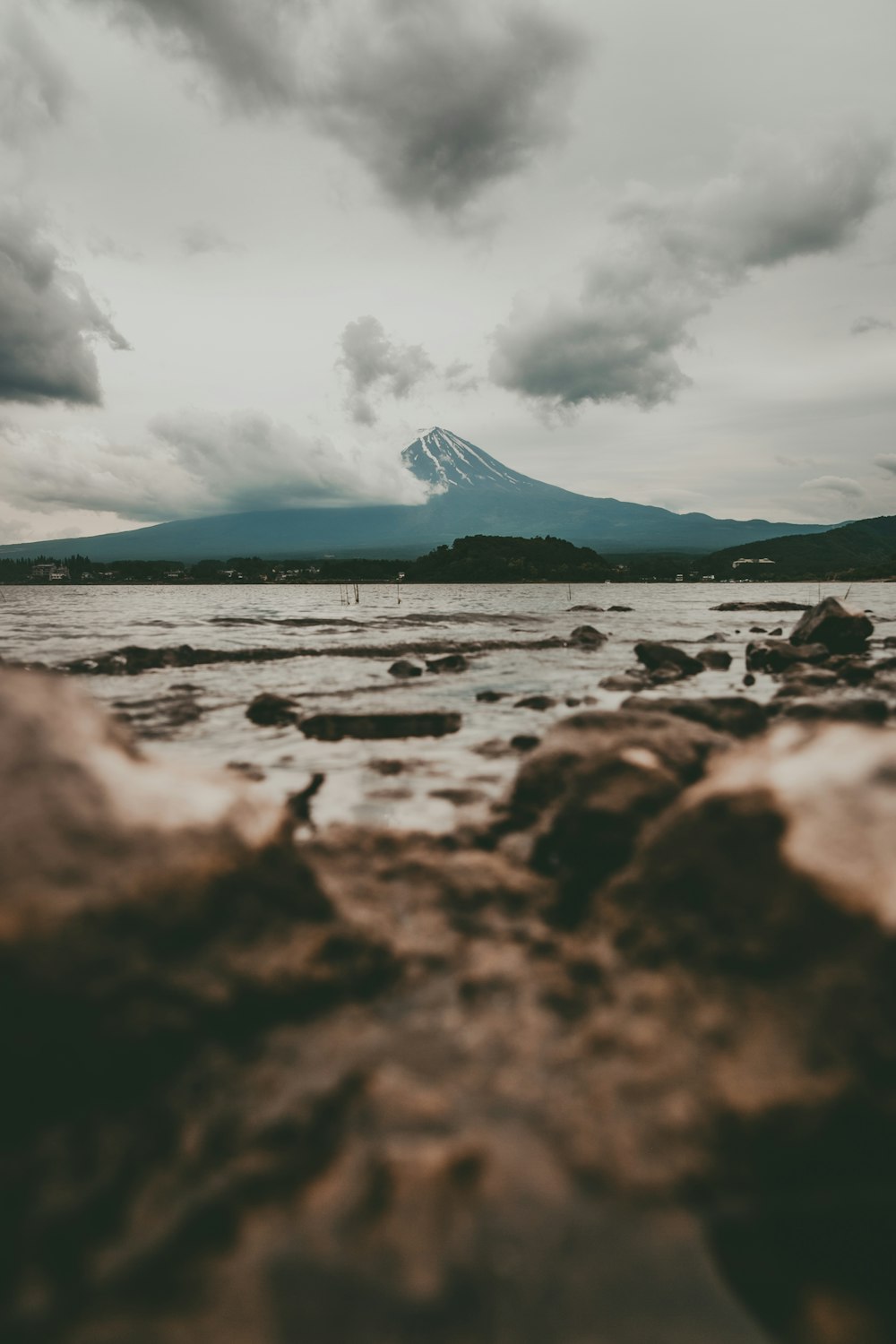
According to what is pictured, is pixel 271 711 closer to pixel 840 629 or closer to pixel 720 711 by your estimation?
pixel 720 711

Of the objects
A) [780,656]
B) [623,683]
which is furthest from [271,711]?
[780,656]

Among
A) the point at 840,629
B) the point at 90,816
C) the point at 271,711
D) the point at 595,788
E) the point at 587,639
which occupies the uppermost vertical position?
the point at 90,816

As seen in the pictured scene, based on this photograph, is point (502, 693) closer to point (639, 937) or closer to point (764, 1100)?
point (639, 937)

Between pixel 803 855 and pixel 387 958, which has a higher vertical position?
pixel 803 855

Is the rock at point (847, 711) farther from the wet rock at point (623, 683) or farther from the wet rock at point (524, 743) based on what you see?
the wet rock at point (623, 683)

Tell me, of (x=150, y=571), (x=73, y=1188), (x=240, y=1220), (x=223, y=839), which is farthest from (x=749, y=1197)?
(x=150, y=571)

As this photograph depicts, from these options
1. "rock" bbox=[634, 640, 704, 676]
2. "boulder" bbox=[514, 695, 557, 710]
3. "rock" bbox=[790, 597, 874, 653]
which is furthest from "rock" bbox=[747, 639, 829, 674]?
"boulder" bbox=[514, 695, 557, 710]

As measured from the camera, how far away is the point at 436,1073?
2.54m

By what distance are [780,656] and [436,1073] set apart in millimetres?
15284

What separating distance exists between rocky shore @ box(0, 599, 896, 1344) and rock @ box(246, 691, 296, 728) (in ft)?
19.8

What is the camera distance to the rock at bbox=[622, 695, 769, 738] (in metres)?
6.83

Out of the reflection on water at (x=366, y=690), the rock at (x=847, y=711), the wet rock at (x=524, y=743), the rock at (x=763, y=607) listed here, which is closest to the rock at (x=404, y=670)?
the reflection on water at (x=366, y=690)

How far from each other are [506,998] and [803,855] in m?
1.43

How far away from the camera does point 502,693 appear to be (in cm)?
1231
